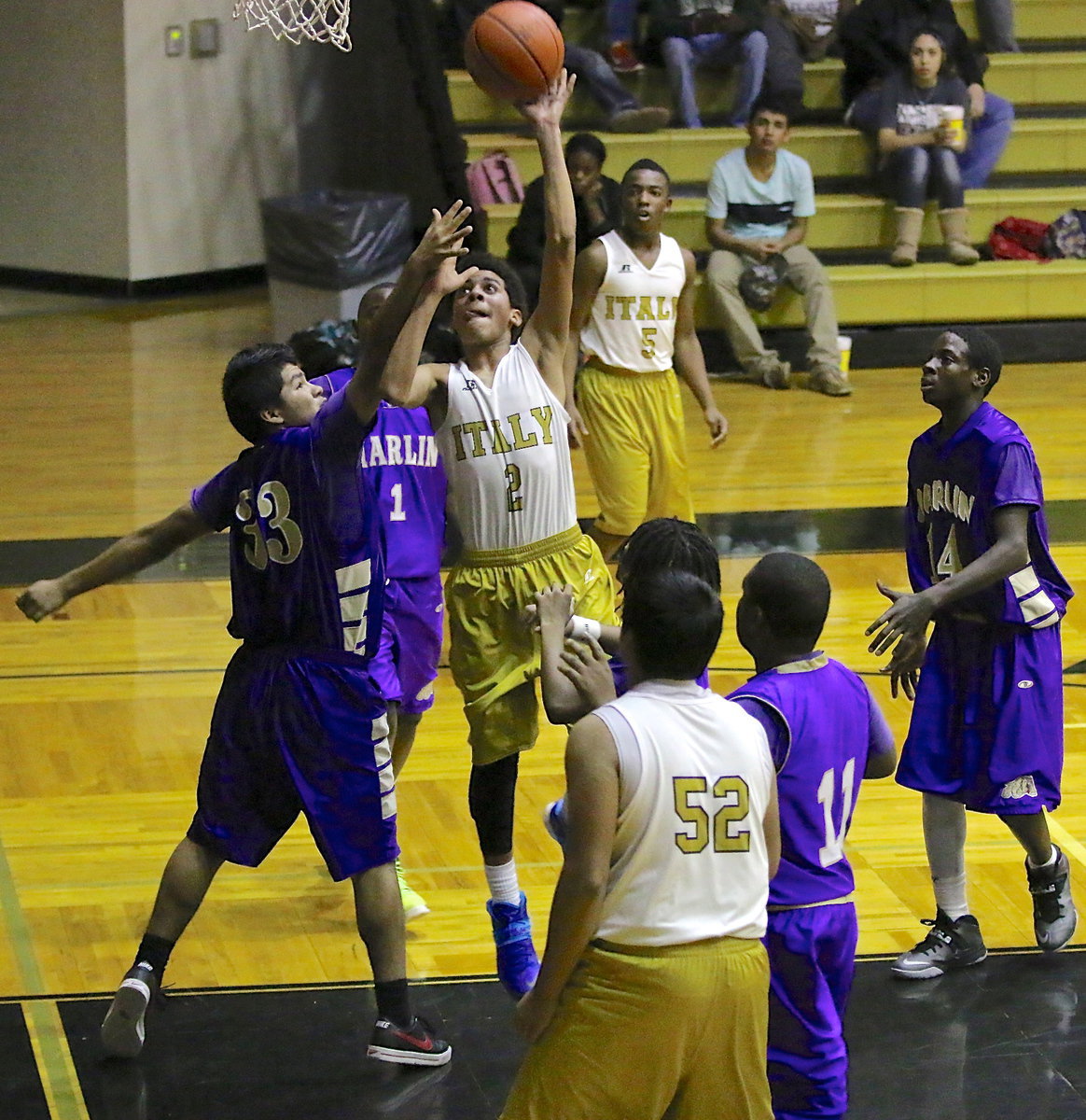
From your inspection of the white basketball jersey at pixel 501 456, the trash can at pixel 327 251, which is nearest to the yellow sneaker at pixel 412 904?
the white basketball jersey at pixel 501 456

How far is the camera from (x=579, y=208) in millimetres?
9523

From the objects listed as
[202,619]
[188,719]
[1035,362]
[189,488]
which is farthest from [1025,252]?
[188,719]

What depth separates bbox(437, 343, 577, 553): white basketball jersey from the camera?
14.3 feet

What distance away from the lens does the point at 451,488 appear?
14.5 feet

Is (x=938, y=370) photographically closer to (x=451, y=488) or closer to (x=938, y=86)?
(x=451, y=488)

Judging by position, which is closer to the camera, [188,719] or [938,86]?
[188,719]

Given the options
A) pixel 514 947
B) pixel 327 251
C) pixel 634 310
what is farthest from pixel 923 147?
pixel 514 947

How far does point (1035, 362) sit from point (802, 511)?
4255 millimetres

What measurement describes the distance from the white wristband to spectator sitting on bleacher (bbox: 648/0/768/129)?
389 inches

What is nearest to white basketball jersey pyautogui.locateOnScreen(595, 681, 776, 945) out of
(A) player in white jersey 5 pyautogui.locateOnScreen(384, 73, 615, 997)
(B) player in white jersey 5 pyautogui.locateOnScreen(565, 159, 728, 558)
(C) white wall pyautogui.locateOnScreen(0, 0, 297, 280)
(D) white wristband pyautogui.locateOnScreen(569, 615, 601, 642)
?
(D) white wristband pyautogui.locateOnScreen(569, 615, 601, 642)

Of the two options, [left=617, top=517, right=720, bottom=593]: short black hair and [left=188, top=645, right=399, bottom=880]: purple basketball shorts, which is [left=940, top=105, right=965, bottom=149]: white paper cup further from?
[left=617, top=517, right=720, bottom=593]: short black hair

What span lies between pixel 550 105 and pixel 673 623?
2220 mm

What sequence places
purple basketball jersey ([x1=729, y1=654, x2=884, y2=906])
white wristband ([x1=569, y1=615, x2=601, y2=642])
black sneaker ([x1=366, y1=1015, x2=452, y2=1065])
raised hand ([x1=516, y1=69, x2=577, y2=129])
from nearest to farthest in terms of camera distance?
purple basketball jersey ([x1=729, y1=654, x2=884, y2=906]) < white wristband ([x1=569, y1=615, x2=601, y2=642]) < black sneaker ([x1=366, y1=1015, x2=452, y2=1065]) < raised hand ([x1=516, y1=69, x2=577, y2=129])

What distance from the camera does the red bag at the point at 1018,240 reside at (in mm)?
12258
